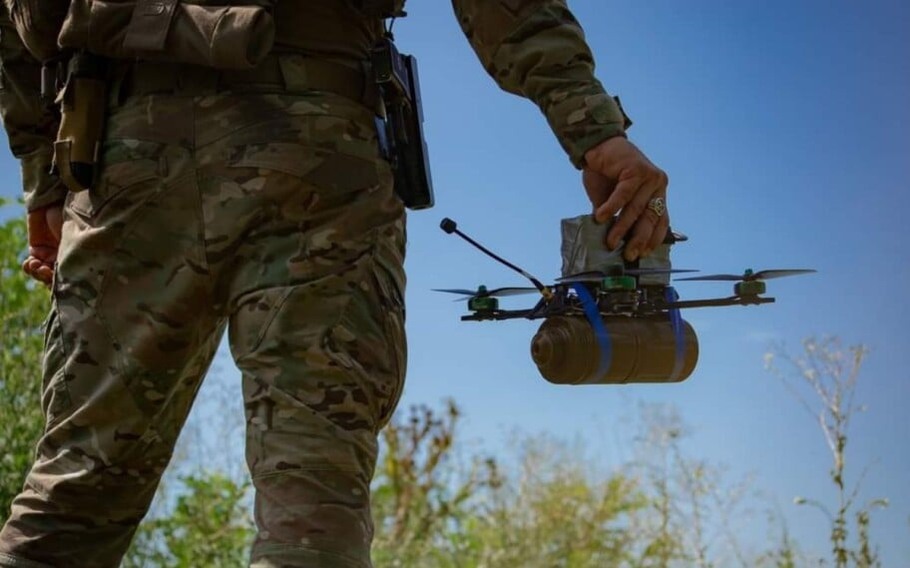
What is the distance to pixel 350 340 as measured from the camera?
1.91m

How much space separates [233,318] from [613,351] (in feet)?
2.19

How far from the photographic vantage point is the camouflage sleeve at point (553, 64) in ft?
7.09

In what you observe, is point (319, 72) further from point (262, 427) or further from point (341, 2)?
point (262, 427)

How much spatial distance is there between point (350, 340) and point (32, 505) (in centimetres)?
67

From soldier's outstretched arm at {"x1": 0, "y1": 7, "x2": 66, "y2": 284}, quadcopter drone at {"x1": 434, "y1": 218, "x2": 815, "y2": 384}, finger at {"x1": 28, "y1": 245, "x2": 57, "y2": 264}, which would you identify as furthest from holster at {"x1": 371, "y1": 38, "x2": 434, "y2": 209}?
finger at {"x1": 28, "y1": 245, "x2": 57, "y2": 264}

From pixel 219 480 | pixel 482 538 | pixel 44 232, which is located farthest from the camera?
pixel 482 538

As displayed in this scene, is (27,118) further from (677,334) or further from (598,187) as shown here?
(677,334)

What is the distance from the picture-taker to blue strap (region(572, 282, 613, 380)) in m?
2.21

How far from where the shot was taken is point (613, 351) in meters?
2.22

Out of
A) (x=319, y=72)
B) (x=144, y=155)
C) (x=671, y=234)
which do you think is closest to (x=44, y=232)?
(x=144, y=155)

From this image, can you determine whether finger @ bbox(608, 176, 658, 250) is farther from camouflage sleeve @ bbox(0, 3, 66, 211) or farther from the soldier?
camouflage sleeve @ bbox(0, 3, 66, 211)

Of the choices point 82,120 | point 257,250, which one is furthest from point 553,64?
point 82,120

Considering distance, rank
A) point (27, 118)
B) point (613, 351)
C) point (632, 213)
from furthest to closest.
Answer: point (27, 118) → point (613, 351) → point (632, 213)

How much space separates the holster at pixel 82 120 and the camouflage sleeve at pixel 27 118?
1.00 ft
